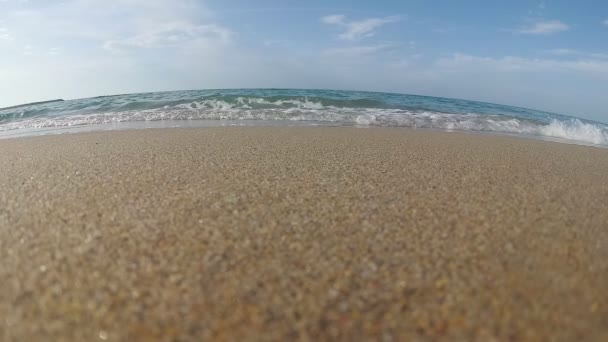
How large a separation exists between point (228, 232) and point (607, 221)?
201 cm

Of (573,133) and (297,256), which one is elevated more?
(573,133)

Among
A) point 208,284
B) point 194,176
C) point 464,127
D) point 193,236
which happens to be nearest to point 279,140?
point 194,176

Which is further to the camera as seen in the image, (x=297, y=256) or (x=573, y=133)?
(x=573, y=133)

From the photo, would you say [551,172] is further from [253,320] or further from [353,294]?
[253,320]

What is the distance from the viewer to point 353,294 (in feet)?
3.81

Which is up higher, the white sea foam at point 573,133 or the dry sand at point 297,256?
the white sea foam at point 573,133

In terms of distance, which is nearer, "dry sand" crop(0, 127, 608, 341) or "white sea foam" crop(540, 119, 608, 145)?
"dry sand" crop(0, 127, 608, 341)

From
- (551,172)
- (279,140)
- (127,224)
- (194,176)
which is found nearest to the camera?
(127,224)

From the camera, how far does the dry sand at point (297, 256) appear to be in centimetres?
103

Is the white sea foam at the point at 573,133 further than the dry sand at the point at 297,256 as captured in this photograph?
Yes

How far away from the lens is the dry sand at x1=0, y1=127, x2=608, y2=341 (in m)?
1.03

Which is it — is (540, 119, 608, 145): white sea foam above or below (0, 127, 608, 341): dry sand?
above

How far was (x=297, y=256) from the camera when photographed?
4.58 feet

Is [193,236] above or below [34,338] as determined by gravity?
above
